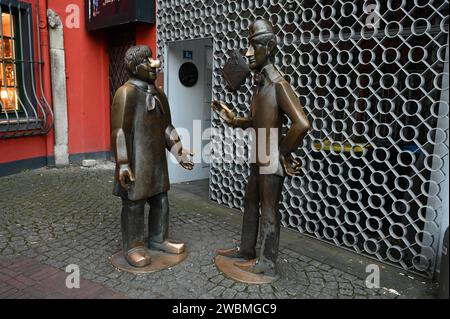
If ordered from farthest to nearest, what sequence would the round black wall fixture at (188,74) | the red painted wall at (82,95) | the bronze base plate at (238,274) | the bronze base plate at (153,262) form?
the red painted wall at (82,95)
the round black wall fixture at (188,74)
the bronze base plate at (153,262)
the bronze base plate at (238,274)

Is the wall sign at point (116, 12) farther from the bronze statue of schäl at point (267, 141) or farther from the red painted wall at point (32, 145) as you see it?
the bronze statue of schäl at point (267, 141)

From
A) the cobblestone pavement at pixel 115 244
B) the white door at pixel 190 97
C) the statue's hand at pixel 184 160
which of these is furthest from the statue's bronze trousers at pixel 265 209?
the white door at pixel 190 97

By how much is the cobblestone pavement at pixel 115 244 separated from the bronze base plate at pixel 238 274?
5cm

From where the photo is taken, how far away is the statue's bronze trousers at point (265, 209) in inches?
124

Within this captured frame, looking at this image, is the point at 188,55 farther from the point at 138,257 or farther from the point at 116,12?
the point at 138,257

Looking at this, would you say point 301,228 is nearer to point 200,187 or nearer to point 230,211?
point 230,211

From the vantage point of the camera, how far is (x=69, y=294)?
3.04m

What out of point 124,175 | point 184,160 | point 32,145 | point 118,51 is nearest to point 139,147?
point 124,175

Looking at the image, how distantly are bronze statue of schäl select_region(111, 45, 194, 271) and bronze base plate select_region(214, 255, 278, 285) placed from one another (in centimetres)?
43

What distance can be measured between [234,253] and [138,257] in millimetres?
894

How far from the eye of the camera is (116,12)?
640 cm

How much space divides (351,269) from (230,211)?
1967 mm

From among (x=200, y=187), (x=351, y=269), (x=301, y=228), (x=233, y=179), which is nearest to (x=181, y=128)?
(x=200, y=187)

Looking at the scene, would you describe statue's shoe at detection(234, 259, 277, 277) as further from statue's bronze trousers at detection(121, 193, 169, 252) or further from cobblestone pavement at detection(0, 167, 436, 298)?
statue's bronze trousers at detection(121, 193, 169, 252)
